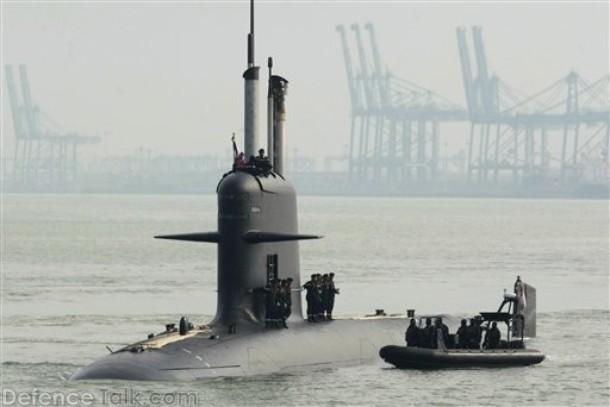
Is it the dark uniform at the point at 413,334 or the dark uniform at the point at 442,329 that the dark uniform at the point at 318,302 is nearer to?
the dark uniform at the point at 413,334

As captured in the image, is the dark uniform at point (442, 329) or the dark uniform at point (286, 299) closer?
the dark uniform at point (286, 299)

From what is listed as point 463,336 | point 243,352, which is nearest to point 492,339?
point 463,336

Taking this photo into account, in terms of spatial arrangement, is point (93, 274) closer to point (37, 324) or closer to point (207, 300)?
point (207, 300)

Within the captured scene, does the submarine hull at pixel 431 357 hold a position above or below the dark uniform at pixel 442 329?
below

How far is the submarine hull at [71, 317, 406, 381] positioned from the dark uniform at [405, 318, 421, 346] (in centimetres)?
104

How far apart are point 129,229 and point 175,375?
275ft

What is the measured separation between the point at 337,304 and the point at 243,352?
18.2 metres

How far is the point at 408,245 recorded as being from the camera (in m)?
85.9

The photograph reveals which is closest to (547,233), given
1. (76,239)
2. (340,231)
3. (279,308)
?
(340,231)

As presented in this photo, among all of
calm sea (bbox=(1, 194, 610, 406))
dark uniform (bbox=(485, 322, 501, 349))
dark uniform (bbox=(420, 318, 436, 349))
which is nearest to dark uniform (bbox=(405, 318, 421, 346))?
dark uniform (bbox=(420, 318, 436, 349))

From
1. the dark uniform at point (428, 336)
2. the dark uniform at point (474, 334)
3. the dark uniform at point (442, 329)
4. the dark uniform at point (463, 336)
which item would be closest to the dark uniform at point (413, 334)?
the dark uniform at point (428, 336)

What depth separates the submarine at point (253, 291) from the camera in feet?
84.2

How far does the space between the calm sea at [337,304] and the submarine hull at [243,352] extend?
19cm

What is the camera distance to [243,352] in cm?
2603
